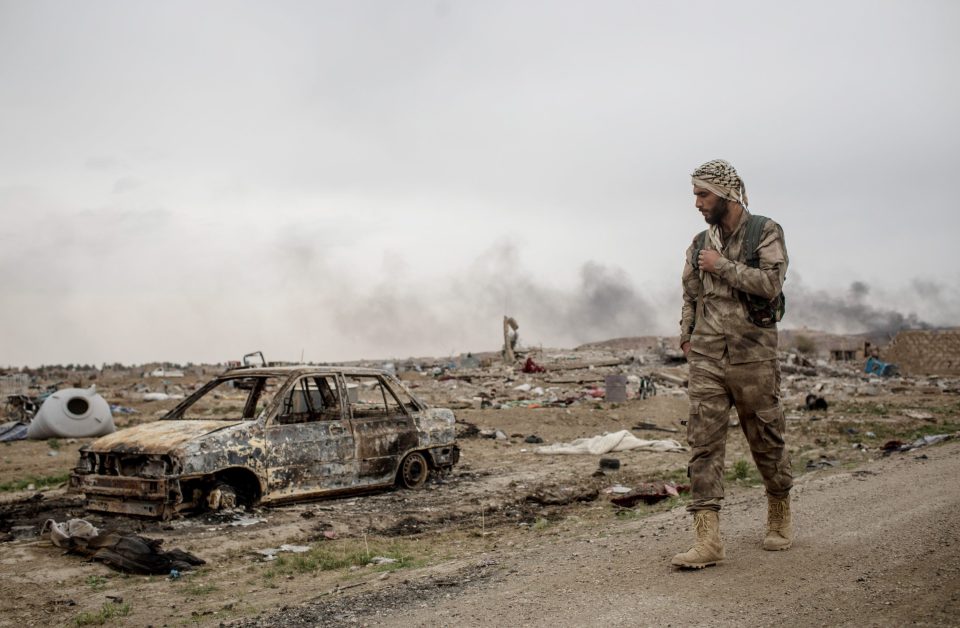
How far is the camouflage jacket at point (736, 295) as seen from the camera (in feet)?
14.5

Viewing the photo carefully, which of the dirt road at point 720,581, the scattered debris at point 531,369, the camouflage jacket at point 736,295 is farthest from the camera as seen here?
the scattered debris at point 531,369

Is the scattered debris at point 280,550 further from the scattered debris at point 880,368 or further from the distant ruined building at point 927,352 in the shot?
the distant ruined building at point 927,352

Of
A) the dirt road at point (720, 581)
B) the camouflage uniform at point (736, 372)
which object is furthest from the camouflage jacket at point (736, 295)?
the dirt road at point (720, 581)

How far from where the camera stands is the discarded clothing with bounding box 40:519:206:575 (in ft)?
19.5

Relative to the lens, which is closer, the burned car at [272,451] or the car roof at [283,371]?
the burned car at [272,451]

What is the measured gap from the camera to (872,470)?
8414 millimetres

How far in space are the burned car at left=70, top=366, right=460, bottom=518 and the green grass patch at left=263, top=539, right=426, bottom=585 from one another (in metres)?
1.29

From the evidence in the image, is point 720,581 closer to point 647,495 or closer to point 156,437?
point 647,495

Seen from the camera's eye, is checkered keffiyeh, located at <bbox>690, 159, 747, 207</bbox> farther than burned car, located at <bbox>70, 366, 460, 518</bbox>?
No

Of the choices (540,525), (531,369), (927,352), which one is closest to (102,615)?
(540,525)

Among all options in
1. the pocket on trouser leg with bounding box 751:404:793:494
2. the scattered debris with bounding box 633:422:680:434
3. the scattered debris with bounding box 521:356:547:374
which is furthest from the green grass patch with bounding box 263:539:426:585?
the scattered debris with bounding box 521:356:547:374

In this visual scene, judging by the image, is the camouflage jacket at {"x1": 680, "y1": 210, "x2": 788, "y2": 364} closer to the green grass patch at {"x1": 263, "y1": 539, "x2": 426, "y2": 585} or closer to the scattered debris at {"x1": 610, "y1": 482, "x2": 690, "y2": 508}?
the green grass patch at {"x1": 263, "y1": 539, "x2": 426, "y2": 585}

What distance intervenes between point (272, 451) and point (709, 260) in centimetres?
498

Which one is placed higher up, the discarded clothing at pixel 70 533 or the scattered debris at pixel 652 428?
the discarded clothing at pixel 70 533
